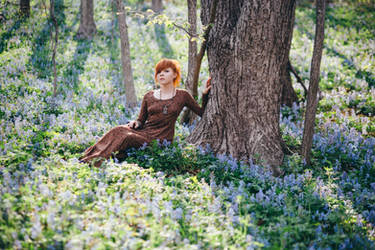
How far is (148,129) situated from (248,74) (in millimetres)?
2024

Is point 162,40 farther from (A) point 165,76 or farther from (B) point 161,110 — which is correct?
(B) point 161,110

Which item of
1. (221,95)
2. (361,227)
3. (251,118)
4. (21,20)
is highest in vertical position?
(21,20)

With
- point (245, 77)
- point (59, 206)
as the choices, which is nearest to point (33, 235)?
point (59, 206)

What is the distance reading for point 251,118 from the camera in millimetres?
5270

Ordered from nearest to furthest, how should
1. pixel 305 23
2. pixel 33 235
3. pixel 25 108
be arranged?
pixel 33 235
pixel 25 108
pixel 305 23

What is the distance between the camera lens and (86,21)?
44.5ft

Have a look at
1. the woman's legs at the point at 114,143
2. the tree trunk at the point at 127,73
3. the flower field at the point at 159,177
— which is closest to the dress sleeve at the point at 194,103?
the flower field at the point at 159,177

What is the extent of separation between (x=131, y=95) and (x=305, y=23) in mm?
11337

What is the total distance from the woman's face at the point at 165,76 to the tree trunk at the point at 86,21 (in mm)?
9239

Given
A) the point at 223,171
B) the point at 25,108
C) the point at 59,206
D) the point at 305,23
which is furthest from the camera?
the point at 305,23

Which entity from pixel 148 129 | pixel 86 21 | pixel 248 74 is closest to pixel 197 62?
pixel 248 74

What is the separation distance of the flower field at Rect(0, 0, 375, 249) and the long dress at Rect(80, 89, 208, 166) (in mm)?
206

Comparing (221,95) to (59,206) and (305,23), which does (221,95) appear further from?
(305,23)

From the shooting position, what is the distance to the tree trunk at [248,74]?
503 cm
